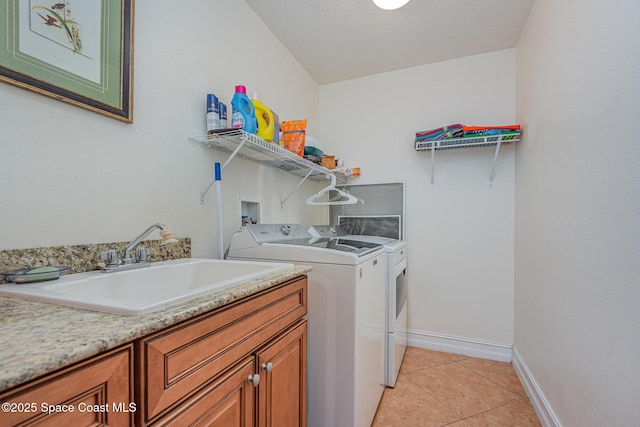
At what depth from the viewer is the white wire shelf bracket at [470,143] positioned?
2.21m

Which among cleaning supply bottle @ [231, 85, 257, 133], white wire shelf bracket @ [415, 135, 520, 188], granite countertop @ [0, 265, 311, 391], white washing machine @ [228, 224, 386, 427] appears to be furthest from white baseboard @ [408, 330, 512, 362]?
granite countertop @ [0, 265, 311, 391]

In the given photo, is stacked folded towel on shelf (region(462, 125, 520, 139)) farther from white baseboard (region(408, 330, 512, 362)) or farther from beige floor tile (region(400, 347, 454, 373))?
beige floor tile (region(400, 347, 454, 373))

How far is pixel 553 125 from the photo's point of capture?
1.57m

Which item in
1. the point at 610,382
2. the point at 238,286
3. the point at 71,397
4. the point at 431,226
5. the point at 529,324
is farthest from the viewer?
the point at 431,226

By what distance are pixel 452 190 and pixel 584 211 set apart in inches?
52.8

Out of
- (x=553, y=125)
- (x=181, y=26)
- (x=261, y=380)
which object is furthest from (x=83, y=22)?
(x=553, y=125)

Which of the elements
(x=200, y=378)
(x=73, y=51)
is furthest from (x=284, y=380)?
(x=73, y=51)

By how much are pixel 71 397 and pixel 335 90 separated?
3.05 meters

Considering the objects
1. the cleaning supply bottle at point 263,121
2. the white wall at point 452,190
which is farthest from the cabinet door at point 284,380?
the white wall at point 452,190

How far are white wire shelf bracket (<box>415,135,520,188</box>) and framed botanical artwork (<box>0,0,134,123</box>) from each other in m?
2.07

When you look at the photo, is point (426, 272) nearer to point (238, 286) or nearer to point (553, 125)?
point (553, 125)

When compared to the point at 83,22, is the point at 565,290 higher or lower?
lower

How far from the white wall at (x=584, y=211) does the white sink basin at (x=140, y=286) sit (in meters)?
1.16

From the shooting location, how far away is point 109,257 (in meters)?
1.02
